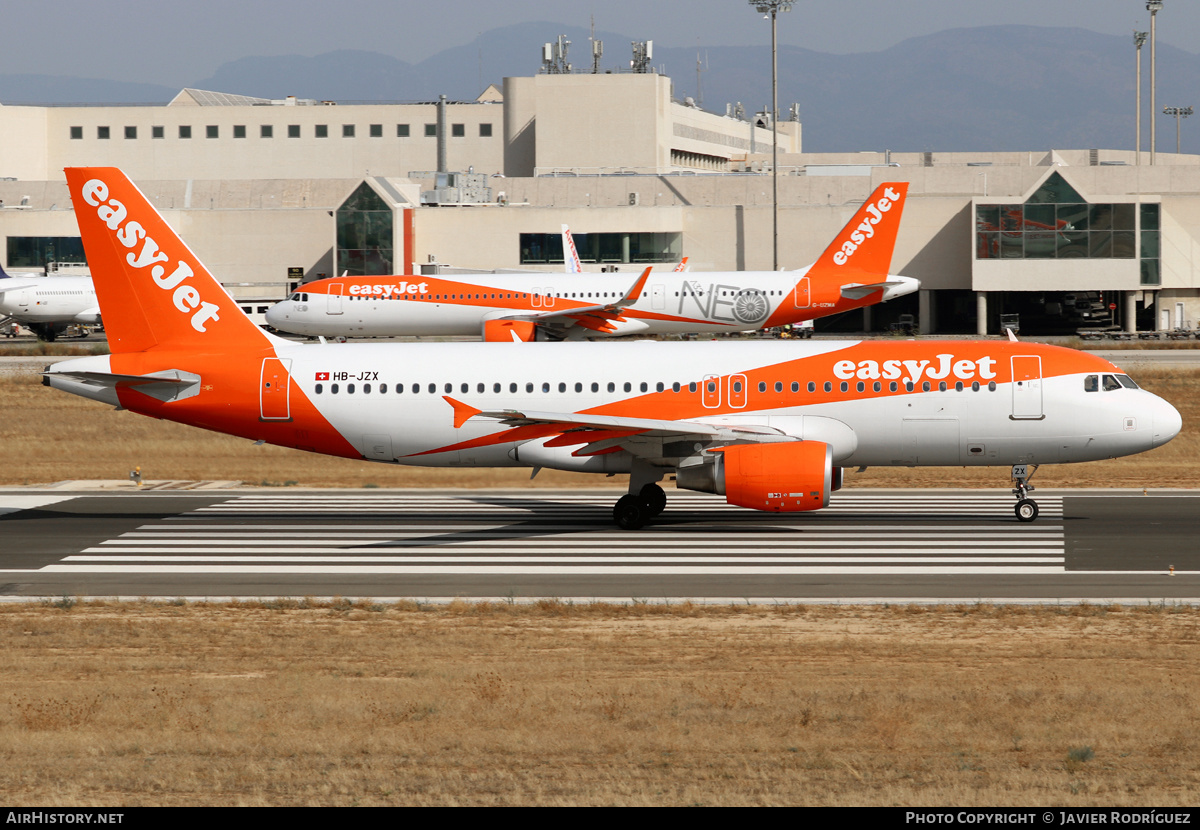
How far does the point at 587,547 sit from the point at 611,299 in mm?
44707

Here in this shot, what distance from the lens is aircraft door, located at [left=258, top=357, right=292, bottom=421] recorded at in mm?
29688

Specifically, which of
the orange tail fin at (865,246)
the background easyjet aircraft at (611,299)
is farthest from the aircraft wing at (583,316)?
the orange tail fin at (865,246)

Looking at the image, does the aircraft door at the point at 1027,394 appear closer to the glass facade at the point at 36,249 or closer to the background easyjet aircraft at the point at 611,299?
the background easyjet aircraft at the point at 611,299

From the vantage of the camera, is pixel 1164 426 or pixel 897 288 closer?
pixel 1164 426

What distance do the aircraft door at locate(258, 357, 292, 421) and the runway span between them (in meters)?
2.57

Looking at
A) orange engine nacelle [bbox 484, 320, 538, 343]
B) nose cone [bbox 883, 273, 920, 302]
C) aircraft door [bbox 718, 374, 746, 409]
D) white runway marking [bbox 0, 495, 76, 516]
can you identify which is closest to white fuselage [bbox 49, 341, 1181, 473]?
aircraft door [bbox 718, 374, 746, 409]

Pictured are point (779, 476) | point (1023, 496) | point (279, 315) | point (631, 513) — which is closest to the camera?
point (779, 476)

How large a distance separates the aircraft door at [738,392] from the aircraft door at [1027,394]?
18.8 ft

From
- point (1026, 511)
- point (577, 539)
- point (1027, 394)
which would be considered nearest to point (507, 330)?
point (577, 539)

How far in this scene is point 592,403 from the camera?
96.4 feet

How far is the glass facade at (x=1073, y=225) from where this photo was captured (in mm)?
89500

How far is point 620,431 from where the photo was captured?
27453mm

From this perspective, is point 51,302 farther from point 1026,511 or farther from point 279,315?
point 1026,511
